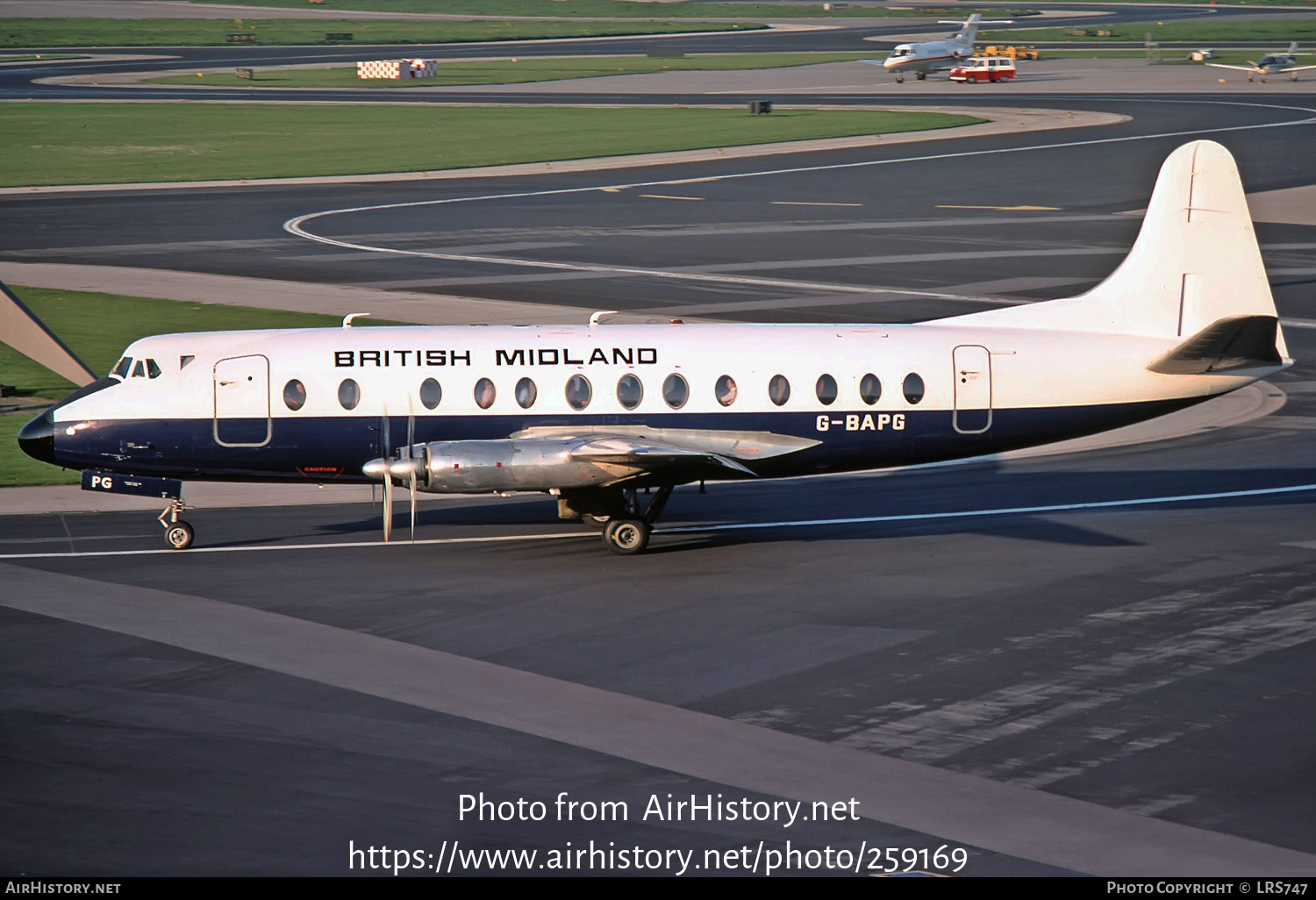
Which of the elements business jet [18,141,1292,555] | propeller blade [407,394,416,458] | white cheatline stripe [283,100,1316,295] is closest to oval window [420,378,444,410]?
business jet [18,141,1292,555]

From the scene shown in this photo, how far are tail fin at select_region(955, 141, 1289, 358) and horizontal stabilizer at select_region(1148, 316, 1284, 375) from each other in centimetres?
56

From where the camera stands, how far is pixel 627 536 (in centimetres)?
2727

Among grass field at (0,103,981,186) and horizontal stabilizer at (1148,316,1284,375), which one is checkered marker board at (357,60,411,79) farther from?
horizontal stabilizer at (1148,316,1284,375)

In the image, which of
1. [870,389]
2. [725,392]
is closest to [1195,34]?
[870,389]

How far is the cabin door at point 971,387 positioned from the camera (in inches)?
1067

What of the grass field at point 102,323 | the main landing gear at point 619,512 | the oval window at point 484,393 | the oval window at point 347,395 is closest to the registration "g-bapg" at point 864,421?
the main landing gear at point 619,512

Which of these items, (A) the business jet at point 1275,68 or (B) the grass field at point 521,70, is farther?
(B) the grass field at point 521,70

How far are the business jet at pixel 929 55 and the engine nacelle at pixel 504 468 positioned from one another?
11596 centimetres

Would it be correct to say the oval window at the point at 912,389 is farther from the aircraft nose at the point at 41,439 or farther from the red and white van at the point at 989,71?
the red and white van at the point at 989,71

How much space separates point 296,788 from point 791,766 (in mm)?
5430

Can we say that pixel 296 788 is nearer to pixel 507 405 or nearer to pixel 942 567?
pixel 507 405

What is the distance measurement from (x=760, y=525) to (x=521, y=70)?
124 m

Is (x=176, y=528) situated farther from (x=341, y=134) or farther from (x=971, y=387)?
(x=341, y=134)

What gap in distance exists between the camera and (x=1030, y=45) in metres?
175
